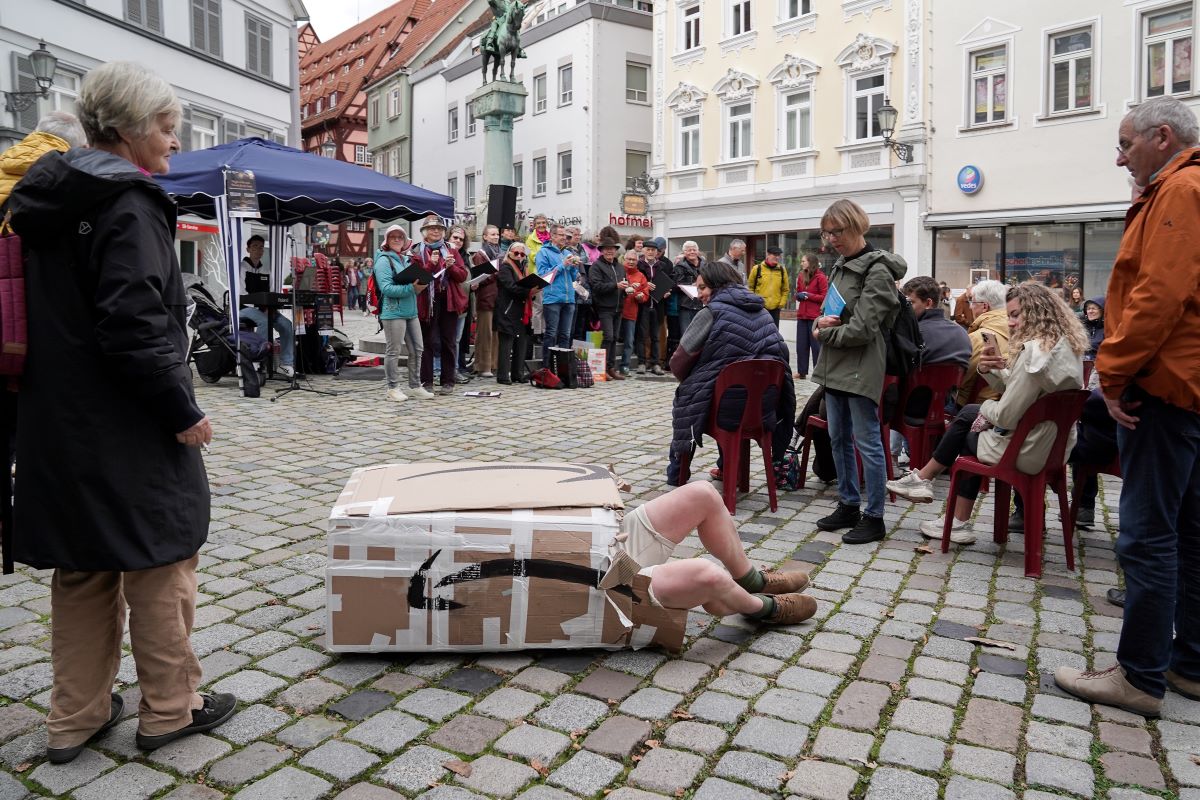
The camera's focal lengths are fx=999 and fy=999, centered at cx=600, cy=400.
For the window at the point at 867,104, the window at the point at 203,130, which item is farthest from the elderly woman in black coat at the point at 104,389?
the window at the point at 203,130

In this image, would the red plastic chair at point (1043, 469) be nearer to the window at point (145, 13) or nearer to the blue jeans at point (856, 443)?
the blue jeans at point (856, 443)

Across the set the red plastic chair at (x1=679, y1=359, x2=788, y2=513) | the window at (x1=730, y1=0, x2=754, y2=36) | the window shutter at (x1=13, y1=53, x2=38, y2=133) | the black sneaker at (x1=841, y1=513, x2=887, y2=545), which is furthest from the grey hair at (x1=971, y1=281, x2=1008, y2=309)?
the window at (x1=730, y1=0, x2=754, y2=36)

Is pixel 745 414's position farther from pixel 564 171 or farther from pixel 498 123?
pixel 564 171

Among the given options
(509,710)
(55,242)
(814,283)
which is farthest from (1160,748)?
(814,283)

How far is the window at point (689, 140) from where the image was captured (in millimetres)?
31672

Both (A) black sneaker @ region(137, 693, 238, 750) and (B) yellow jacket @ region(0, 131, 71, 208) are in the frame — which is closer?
(A) black sneaker @ region(137, 693, 238, 750)

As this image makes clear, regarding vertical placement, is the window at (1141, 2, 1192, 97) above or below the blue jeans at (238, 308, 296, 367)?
above

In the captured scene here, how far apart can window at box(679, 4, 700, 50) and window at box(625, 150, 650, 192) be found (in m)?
5.90

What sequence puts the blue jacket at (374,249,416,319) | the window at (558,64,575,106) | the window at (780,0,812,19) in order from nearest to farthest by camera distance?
the blue jacket at (374,249,416,319)
the window at (780,0,812,19)
the window at (558,64,575,106)

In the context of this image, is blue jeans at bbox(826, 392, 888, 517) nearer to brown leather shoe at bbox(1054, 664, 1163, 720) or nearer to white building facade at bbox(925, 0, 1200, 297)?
brown leather shoe at bbox(1054, 664, 1163, 720)

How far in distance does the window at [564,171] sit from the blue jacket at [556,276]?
24834 millimetres

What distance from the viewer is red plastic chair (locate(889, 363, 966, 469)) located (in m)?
6.94

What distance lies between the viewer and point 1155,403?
11.5 feet

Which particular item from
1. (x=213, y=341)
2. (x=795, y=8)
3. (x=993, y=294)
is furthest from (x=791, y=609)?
(x=795, y=8)
